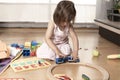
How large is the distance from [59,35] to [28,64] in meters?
0.31

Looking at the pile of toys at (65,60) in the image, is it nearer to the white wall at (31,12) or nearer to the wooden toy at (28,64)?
the wooden toy at (28,64)

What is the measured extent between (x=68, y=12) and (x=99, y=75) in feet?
1.39

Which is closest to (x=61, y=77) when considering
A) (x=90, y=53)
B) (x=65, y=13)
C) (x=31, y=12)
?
(x=65, y=13)

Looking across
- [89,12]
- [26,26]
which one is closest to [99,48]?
[89,12]

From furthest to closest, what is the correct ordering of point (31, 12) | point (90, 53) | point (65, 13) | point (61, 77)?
point (31, 12) < point (90, 53) < point (65, 13) < point (61, 77)

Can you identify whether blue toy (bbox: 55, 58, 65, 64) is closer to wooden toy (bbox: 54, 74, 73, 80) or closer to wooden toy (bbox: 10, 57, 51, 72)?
wooden toy (bbox: 10, 57, 51, 72)

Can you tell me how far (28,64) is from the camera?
4.65 ft

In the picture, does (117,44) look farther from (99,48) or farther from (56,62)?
(56,62)

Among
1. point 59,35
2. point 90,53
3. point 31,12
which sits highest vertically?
point 31,12

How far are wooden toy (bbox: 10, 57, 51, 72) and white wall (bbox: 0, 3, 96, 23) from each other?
4.67 feet

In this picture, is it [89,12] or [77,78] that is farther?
[89,12]

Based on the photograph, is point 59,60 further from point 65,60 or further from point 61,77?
point 61,77

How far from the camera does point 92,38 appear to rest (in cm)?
238

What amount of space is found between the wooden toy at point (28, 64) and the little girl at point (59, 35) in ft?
0.25
